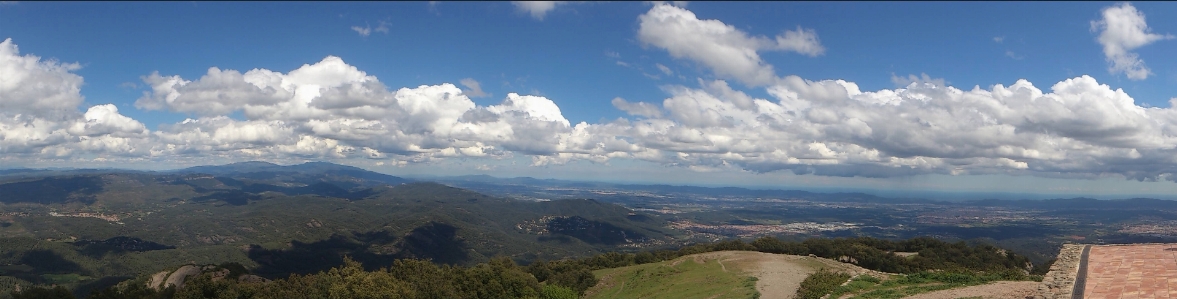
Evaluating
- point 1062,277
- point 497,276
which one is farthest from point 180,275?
point 1062,277

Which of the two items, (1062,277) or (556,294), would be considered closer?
(1062,277)

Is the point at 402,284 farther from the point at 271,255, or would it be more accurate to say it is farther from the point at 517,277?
the point at 271,255

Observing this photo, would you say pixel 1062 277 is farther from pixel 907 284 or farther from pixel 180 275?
pixel 180 275

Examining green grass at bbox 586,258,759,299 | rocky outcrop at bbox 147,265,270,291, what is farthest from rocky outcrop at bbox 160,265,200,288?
green grass at bbox 586,258,759,299

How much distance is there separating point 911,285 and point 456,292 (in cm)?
3109

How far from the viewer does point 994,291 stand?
67.6 ft

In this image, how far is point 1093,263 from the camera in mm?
19062

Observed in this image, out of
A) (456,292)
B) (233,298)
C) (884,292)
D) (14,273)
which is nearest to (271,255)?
(14,273)

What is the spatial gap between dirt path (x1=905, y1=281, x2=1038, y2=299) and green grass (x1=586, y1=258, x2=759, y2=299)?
396 inches

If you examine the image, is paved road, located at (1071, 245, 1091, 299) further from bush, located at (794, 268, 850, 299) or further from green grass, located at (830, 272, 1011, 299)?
bush, located at (794, 268, 850, 299)

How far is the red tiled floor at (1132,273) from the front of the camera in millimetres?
14875

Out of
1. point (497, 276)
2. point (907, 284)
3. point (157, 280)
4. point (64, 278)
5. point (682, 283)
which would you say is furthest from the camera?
point (64, 278)

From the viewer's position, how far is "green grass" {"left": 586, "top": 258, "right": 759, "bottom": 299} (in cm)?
3422

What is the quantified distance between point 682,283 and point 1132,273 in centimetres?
2692
